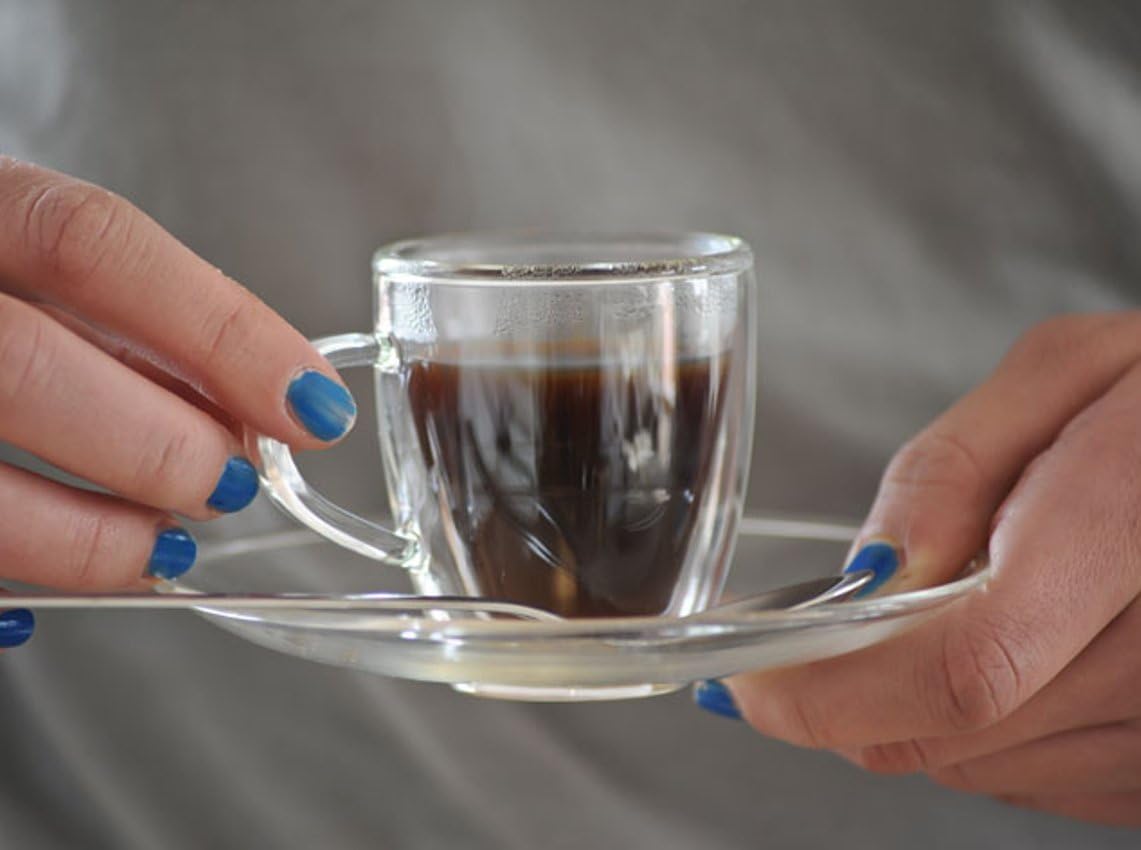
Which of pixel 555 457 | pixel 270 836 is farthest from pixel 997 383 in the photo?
pixel 270 836

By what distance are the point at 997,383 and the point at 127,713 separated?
685 mm

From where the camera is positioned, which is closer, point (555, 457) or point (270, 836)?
point (555, 457)

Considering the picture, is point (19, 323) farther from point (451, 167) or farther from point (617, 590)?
point (451, 167)

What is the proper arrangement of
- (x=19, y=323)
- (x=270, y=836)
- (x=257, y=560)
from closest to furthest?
(x=19, y=323) < (x=257, y=560) < (x=270, y=836)

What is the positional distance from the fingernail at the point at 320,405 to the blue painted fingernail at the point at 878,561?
258 millimetres

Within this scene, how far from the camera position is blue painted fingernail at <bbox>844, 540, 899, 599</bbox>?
2.13ft

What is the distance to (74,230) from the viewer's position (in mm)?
592

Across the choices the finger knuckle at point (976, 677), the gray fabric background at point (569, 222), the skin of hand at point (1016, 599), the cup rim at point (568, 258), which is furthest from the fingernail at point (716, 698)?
the gray fabric background at point (569, 222)

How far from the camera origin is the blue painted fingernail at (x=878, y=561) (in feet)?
2.13

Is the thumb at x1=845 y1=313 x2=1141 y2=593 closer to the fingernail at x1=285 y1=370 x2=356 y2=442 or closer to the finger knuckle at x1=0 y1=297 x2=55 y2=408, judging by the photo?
the fingernail at x1=285 y1=370 x2=356 y2=442

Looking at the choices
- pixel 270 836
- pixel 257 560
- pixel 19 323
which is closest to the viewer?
pixel 19 323

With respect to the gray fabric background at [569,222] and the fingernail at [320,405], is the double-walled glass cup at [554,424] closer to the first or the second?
the fingernail at [320,405]

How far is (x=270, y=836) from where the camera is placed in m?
1.01

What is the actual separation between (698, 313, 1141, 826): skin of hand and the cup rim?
17cm
